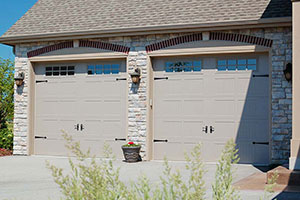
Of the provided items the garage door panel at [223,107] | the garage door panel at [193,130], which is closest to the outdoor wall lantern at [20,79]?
the garage door panel at [193,130]

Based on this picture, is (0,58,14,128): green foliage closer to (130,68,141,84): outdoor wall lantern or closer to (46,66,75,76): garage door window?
(46,66,75,76): garage door window

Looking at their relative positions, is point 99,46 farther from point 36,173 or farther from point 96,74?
point 36,173

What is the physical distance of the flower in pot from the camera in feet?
37.5

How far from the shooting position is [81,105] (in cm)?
1279

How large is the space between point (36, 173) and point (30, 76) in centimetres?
462

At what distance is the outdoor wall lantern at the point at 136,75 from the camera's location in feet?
38.6

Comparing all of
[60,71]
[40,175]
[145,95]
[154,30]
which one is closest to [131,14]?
[154,30]

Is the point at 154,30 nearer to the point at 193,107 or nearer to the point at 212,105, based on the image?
the point at 193,107

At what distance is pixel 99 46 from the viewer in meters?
12.5

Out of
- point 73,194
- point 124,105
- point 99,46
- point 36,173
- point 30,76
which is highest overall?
point 99,46

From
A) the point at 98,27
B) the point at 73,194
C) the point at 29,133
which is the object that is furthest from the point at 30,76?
the point at 73,194

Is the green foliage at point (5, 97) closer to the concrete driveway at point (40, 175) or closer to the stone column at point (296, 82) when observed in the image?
the concrete driveway at point (40, 175)

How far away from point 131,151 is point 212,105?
253 cm

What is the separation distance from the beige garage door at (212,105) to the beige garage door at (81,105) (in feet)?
3.99
